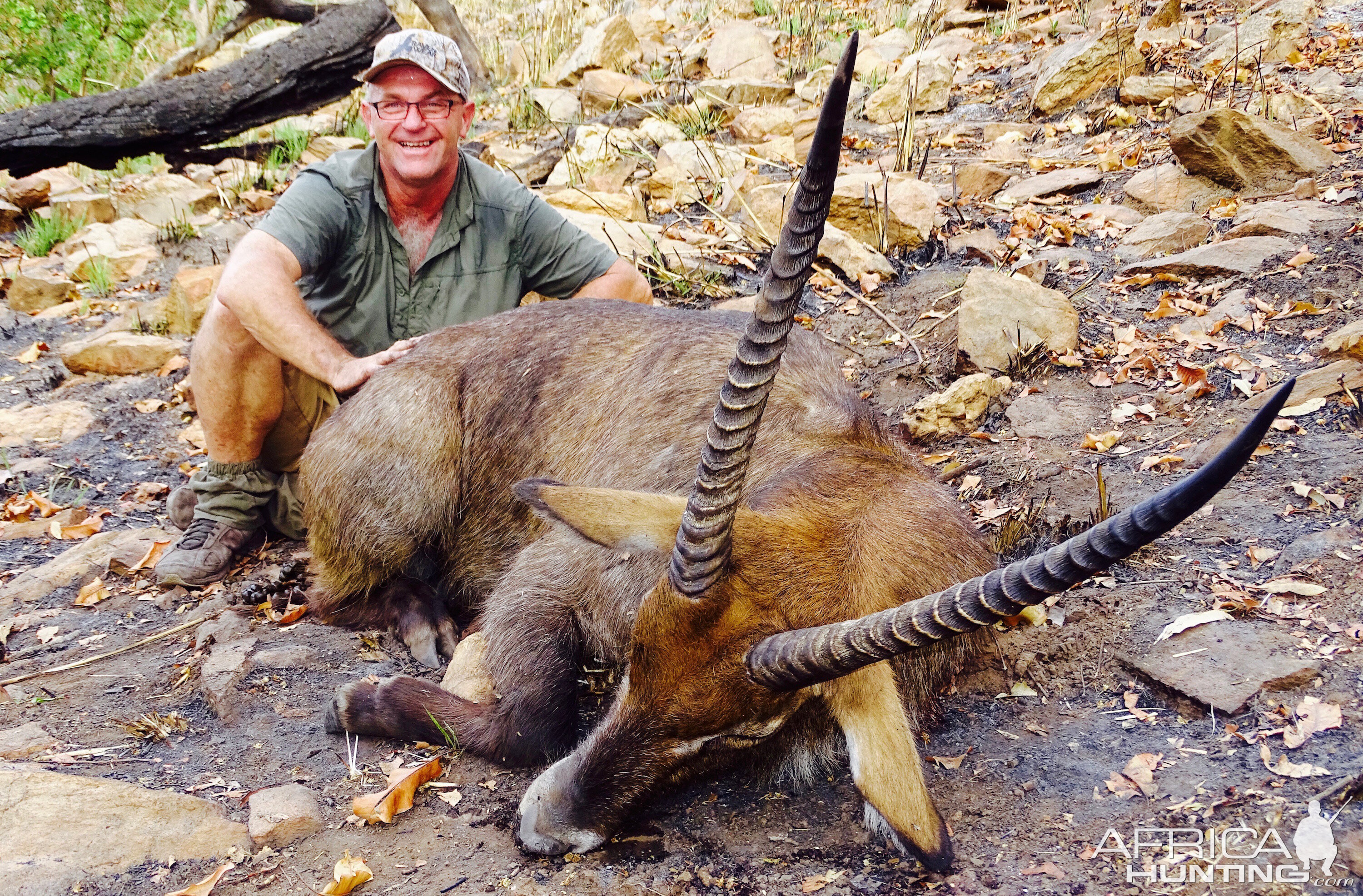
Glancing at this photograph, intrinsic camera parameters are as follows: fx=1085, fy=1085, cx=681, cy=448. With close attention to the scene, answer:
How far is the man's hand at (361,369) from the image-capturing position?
16.6ft

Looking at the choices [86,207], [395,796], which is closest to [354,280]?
[395,796]

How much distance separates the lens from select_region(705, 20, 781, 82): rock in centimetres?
1199

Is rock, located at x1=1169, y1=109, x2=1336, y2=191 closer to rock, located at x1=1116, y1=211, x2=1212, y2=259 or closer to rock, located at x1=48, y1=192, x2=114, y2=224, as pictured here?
rock, located at x1=1116, y1=211, x2=1212, y2=259

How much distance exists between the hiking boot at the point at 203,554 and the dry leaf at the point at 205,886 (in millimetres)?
2367

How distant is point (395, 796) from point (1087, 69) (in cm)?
843

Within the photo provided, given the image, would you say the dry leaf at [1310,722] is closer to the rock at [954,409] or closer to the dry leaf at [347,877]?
the rock at [954,409]

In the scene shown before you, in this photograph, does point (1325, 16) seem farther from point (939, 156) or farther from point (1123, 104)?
point (939, 156)

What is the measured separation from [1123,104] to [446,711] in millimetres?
7680

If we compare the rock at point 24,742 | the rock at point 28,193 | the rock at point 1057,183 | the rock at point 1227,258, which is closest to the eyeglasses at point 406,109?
the rock at point 24,742

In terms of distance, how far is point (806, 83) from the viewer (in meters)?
11.2

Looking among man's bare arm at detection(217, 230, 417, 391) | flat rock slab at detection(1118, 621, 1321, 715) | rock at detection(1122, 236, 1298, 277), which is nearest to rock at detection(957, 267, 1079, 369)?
rock at detection(1122, 236, 1298, 277)

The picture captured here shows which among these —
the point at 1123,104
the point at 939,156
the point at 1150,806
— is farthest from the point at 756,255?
the point at 1150,806

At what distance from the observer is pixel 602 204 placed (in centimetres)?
817

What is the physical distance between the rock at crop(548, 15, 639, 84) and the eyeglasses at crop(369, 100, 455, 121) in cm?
791
